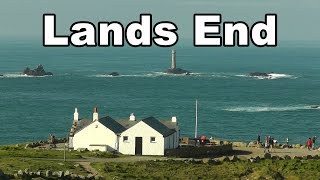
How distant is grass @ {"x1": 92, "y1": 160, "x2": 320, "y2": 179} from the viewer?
5606cm

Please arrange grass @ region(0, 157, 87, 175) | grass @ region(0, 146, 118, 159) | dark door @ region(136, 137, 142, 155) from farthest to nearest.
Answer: dark door @ region(136, 137, 142, 155), grass @ region(0, 146, 118, 159), grass @ region(0, 157, 87, 175)

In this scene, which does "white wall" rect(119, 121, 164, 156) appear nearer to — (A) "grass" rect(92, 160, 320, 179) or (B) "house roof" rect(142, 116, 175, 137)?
(B) "house roof" rect(142, 116, 175, 137)

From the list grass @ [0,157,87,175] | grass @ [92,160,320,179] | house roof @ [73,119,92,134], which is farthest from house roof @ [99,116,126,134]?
grass @ [0,157,87,175]

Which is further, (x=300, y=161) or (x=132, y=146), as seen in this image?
(x=132, y=146)

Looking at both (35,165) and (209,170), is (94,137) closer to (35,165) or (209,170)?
(209,170)

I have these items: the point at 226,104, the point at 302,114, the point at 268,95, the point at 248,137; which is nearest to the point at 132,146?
the point at 248,137

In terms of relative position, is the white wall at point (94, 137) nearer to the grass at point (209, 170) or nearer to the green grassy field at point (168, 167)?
the green grassy field at point (168, 167)

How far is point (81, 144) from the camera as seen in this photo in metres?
71.7

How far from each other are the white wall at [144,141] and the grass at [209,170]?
23.4ft

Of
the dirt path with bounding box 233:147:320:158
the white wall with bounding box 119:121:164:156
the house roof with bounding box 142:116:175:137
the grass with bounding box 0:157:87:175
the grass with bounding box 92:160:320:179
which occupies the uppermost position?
the house roof with bounding box 142:116:175:137

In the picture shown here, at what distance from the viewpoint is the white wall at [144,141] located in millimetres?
69000

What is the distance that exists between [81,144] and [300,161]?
66.9 feet

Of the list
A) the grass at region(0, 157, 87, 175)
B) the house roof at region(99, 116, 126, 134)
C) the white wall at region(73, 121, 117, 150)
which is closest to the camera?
the grass at region(0, 157, 87, 175)

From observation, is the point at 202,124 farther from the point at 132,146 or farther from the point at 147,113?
the point at 132,146
